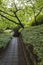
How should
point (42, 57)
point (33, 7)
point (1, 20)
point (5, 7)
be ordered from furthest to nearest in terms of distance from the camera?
point (1, 20)
point (5, 7)
point (33, 7)
point (42, 57)

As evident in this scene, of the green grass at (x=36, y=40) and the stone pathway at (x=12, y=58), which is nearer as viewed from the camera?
the green grass at (x=36, y=40)

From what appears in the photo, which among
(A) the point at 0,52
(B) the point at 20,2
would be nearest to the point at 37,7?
(B) the point at 20,2

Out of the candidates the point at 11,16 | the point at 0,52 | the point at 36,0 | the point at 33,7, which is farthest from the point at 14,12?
the point at 0,52

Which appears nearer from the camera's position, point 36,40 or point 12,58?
point 36,40

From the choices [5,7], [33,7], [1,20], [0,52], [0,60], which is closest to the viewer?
[0,60]

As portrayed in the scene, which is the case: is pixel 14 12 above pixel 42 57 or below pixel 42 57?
above

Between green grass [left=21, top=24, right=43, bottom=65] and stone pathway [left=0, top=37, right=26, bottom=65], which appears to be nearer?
green grass [left=21, top=24, right=43, bottom=65]

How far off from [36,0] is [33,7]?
4.49 feet

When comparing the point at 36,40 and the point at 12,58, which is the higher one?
the point at 12,58

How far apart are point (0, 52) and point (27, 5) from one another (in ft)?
27.7

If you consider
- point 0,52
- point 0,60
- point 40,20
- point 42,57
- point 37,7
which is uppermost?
→ point 37,7

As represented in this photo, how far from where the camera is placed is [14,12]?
723 inches

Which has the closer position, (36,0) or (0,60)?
(0,60)

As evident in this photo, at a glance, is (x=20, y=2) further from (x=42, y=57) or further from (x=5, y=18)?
(x=42, y=57)
